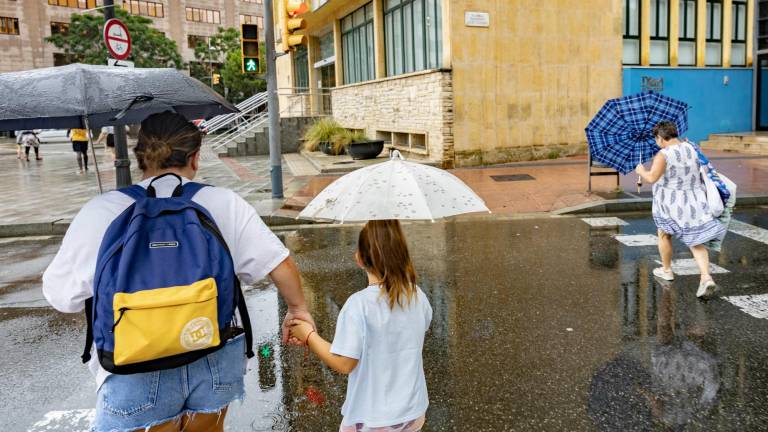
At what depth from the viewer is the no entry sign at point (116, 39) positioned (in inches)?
453

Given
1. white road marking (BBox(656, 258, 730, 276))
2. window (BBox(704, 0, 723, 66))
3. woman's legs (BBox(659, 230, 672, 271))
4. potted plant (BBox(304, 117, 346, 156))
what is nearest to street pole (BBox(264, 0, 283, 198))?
white road marking (BBox(656, 258, 730, 276))

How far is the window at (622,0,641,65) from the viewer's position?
19703mm

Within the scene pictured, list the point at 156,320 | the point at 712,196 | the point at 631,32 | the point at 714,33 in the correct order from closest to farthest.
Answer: the point at 156,320
the point at 712,196
the point at 631,32
the point at 714,33

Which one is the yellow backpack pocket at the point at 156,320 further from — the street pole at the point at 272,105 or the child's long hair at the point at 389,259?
the street pole at the point at 272,105

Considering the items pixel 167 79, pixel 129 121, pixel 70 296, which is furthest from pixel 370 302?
pixel 129 121

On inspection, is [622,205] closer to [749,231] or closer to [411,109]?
[749,231]

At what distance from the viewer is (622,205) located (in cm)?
1117

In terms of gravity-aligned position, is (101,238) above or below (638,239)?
above

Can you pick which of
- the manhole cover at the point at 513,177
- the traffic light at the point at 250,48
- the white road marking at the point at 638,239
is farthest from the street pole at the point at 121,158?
the manhole cover at the point at 513,177

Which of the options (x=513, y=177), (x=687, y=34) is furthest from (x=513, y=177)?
(x=687, y=34)

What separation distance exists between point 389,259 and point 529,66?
1649cm

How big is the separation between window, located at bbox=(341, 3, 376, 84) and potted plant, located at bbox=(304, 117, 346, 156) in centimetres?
248

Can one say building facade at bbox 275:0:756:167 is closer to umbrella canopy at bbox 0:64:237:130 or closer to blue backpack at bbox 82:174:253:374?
umbrella canopy at bbox 0:64:237:130

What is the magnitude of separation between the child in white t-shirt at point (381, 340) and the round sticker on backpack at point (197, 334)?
0.56 m
